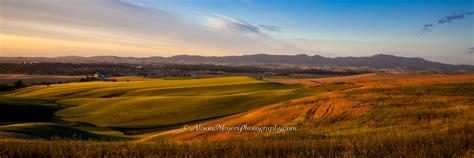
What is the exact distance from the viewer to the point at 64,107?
53.1m

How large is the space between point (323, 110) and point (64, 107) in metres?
42.2

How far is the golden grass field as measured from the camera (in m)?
8.47

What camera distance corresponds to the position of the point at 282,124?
2250 cm

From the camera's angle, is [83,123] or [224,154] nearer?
[224,154]

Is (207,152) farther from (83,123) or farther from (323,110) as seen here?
(83,123)

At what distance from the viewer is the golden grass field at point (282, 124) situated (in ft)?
27.8

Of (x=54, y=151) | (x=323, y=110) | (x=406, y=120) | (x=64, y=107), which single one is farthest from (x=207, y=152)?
(x=64, y=107)

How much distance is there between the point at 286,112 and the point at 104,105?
3443 cm

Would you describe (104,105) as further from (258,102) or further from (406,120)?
(406,120)

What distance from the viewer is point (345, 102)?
24125 millimetres

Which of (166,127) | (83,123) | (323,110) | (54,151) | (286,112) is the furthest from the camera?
(83,123)

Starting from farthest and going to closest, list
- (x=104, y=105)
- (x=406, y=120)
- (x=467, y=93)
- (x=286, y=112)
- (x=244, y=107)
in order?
(x=104, y=105), (x=244, y=107), (x=467, y=93), (x=286, y=112), (x=406, y=120)

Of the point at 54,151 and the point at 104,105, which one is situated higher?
the point at 54,151

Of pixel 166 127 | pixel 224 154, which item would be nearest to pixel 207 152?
pixel 224 154
